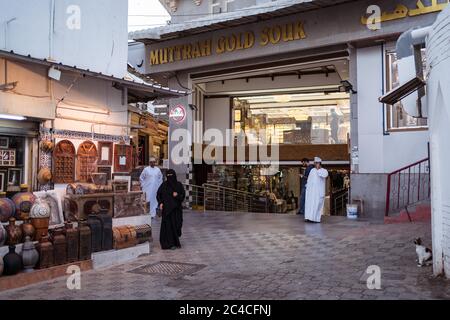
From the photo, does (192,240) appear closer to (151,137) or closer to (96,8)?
(96,8)

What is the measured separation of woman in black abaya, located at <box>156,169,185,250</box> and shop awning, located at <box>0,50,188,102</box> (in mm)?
2270

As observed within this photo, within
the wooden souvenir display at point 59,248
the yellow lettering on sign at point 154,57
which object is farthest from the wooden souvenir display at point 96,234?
the yellow lettering on sign at point 154,57

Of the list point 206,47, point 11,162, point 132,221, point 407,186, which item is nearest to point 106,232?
point 132,221

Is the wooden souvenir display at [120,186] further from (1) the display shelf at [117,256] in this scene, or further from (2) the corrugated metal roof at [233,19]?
(2) the corrugated metal roof at [233,19]

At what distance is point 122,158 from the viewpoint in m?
9.73

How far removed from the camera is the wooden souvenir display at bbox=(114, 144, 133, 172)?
9625 millimetres

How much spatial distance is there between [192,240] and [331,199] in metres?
11.5

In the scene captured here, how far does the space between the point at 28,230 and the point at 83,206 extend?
150 cm

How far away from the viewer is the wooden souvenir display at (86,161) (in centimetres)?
881

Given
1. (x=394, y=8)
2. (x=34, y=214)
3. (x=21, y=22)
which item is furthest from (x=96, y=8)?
(x=394, y=8)

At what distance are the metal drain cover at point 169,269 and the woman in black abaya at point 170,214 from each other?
114cm

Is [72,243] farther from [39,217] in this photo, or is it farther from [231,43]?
[231,43]

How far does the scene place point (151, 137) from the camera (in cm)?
2234
